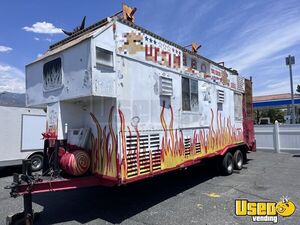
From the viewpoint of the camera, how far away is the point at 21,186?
423 cm

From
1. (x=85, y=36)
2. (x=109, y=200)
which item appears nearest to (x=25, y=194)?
(x=109, y=200)

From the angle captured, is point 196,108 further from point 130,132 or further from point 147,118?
point 130,132

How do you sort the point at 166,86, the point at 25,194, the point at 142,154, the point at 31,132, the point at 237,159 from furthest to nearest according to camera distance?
the point at 31,132 → the point at 237,159 → the point at 166,86 → the point at 142,154 → the point at 25,194

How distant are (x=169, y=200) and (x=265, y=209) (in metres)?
1.96

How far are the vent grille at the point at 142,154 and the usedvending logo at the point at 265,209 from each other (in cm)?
184

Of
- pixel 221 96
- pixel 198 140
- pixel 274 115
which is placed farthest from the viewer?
pixel 274 115

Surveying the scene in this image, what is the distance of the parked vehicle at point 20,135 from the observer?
9266mm

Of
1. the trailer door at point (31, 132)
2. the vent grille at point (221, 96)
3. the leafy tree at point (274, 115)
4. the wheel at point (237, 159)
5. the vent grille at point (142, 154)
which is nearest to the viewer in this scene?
the vent grille at point (142, 154)

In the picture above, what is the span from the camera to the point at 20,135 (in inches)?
382

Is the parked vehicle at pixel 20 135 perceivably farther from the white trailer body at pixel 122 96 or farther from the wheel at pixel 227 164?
the wheel at pixel 227 164

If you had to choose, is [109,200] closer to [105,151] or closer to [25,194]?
[105,151]

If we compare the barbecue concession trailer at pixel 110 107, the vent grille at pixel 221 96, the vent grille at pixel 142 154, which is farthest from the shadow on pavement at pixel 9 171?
the vent grille at pixel 221 96

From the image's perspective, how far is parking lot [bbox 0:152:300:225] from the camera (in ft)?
16.2

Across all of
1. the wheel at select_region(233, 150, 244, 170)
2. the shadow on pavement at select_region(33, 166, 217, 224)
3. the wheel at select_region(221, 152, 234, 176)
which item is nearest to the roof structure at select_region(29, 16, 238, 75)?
the shadow on pavement at select_region(33, 166, 217, 224)
